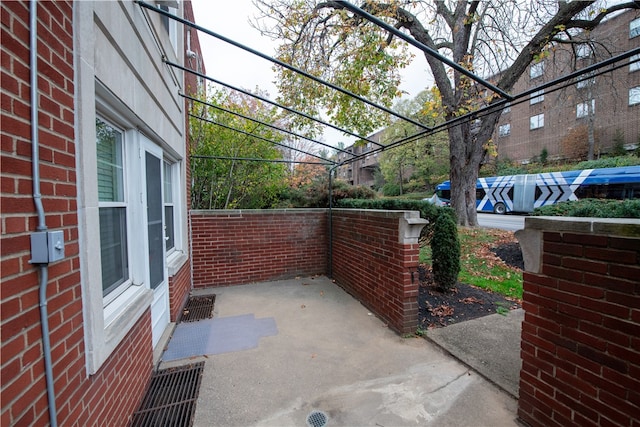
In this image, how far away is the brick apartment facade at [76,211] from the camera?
1.04m

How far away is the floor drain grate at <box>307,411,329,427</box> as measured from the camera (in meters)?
2.16

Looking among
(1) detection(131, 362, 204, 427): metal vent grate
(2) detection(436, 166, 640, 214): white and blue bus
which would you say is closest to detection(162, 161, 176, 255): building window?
(1) detection(131, 362, 204, 427): metal vent grate

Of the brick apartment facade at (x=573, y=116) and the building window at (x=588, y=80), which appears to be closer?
the building window at (x=588, y=80)

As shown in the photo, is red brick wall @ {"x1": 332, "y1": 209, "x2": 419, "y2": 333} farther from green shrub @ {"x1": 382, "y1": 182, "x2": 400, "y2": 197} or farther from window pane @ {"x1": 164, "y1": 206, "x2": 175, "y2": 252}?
green shrub @ {"x1": 382, "y1": 182, "x2": 400, "y2": 197}

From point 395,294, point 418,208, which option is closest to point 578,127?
point 418,208

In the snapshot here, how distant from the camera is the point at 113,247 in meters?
2.26

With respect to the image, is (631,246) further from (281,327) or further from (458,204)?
(458,204)

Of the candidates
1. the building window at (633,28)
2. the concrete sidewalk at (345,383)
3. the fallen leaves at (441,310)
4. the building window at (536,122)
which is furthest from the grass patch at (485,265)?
the building window at (536,122)

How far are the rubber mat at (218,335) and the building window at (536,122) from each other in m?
29.7

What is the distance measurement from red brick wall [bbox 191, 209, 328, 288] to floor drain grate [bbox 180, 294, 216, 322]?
652 mm

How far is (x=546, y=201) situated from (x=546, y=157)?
28.7 ft

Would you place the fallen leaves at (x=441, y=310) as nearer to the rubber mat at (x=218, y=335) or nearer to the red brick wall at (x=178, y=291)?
the rubber mat at (x=218, y=335)

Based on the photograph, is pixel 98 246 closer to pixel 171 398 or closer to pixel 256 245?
pixel 171 398

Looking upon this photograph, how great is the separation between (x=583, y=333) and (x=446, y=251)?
286cm
